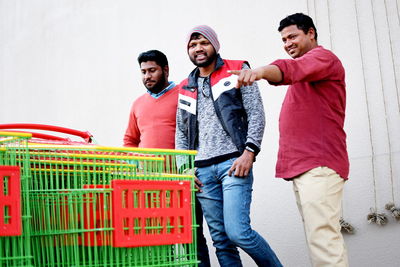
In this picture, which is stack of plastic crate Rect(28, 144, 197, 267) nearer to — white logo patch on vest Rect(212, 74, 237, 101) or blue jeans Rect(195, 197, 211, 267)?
white logo patch on vest Rect(212, 74, 237, 101)

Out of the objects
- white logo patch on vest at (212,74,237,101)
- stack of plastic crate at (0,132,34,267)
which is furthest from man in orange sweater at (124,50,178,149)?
stack of plastic crate at (0,132,34,267)

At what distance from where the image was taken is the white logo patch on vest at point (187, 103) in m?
3.20

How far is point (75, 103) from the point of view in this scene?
18.7ft

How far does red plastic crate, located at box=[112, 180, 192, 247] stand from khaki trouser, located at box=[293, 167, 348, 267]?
58 cm

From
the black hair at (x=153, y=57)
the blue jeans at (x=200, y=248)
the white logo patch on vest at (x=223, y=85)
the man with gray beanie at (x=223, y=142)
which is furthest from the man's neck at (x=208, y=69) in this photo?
the blue jeans at (x=200, y=248)

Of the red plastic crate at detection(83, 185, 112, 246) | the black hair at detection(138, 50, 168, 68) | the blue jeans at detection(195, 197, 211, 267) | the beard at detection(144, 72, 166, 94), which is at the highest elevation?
the black hair at detection(138, 50, 168, 68)

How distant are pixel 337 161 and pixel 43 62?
13.7 feet

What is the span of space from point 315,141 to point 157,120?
3.88 ft

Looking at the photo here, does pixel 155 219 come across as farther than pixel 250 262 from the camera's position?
No

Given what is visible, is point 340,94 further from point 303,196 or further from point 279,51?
point 279,51

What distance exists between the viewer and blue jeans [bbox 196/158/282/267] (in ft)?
9.65

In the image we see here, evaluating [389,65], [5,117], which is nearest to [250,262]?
[389,65]

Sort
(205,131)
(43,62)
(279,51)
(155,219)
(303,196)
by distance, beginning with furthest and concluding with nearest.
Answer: (43,62)
(279,51)
(205,131)
(303,196)
(155,219)

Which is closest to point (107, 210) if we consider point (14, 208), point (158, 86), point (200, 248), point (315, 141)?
point (14, 208)
